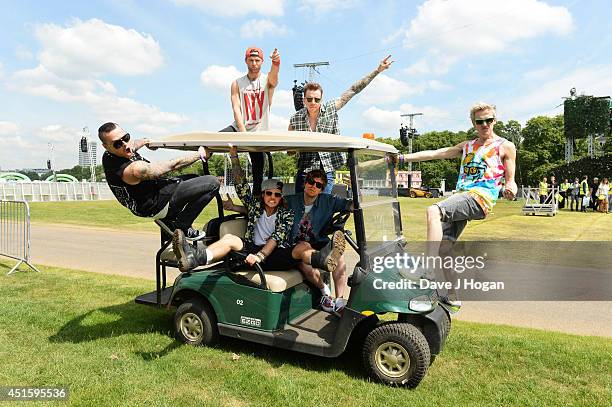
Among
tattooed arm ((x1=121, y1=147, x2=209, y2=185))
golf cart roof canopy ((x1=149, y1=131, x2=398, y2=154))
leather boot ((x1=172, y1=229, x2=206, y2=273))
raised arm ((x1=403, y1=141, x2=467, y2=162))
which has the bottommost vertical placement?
leather boot ((x1=172, y1=229, x2=206, y2=273))

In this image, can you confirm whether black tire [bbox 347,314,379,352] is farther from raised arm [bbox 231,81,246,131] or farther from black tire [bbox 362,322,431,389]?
raised arm [bbox 231,81,246,131]

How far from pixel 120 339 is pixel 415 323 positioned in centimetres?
278

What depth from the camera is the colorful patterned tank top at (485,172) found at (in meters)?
3.60

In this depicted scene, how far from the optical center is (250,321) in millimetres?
3791

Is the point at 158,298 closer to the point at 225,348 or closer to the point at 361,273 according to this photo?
the point at 225,348

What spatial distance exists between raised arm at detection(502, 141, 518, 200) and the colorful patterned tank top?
4 centimetres

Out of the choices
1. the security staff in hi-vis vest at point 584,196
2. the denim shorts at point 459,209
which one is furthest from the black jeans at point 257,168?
the security staff in hi-vis vest at point 584,196

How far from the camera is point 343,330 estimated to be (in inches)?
134

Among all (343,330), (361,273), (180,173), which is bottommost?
(343,330)

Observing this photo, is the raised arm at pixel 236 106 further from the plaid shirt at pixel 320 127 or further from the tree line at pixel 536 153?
the tree line at pixel 536 153

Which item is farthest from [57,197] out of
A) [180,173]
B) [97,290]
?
[180,173]

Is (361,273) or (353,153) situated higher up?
(353,153)

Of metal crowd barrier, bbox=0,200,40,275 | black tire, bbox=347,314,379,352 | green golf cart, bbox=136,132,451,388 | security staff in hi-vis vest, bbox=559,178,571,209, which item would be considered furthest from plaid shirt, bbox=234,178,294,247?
security staff in hi-vis vest, bbox=559,178,571,209

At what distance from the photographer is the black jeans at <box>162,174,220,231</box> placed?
3946 millimetres
